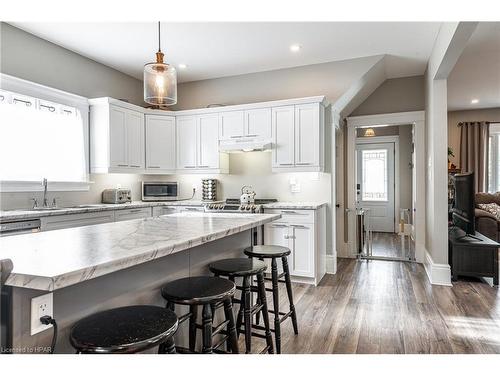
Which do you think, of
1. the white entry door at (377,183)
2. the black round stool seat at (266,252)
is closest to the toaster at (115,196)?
the black round stool seat at (266,252)

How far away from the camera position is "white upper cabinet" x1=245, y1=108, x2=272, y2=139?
4551 millimetres

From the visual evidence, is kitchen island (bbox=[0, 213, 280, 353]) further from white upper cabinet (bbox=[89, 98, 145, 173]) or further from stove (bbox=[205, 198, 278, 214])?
white upper cabinet (bbox=[89, 98, 145, 173])

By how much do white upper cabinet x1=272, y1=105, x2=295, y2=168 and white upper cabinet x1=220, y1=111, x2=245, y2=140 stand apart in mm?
476

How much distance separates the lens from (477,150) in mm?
7273

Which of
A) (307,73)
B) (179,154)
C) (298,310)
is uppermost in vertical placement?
(307,73)

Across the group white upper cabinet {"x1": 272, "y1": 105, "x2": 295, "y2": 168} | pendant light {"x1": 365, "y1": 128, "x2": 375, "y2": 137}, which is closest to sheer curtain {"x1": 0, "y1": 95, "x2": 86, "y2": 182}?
white upper cabinet {"x1": 272, "y1": 105, "x2": 295, "y2": 168}

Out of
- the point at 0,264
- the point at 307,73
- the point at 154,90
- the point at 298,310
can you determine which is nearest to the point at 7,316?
the point at 0,264

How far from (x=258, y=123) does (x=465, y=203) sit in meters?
2.84

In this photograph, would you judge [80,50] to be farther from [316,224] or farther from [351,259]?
[351,259]

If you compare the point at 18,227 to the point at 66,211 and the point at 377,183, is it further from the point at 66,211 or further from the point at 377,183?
the point at 377,183

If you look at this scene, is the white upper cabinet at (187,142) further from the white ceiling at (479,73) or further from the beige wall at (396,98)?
the white ceiling at (479,73)

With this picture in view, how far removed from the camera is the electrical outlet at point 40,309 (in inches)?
44.3

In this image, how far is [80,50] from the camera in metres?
4.19
